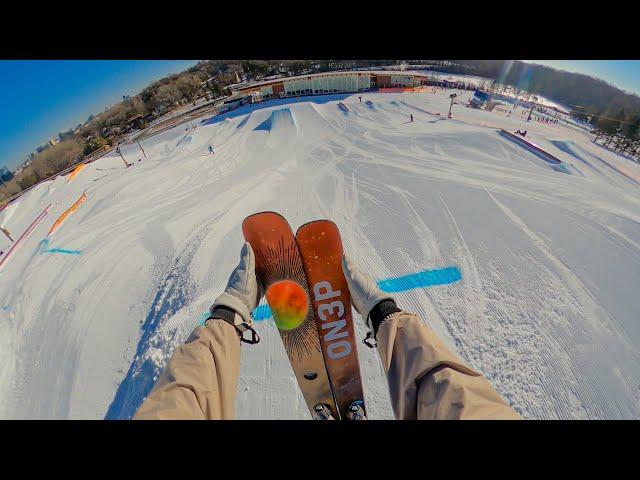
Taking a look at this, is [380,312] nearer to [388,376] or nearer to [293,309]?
[388,376]

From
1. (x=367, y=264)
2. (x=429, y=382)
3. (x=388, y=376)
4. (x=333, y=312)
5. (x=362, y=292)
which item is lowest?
(x=367, y=264)

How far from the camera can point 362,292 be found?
2.30 m

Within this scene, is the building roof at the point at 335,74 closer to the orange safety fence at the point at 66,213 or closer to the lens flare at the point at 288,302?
the orange safety fence at the point at 66,213

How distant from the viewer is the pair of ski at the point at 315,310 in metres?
2.54

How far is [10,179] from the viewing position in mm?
→ 11766

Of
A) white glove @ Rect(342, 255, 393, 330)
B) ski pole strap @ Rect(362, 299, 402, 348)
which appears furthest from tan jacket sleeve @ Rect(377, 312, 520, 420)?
white glove @ Rect(342, 255, 393, 330)

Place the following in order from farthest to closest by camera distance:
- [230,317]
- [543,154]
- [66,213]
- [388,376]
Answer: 1. [543,154]
2. [66,213]
3. [230,317]
4. [388,376]

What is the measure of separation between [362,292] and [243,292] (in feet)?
3.63

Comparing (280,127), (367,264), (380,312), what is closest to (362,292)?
(380,312)

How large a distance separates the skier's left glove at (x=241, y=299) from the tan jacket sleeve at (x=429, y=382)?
2.98 feet

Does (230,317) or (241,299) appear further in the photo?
(241,299)
